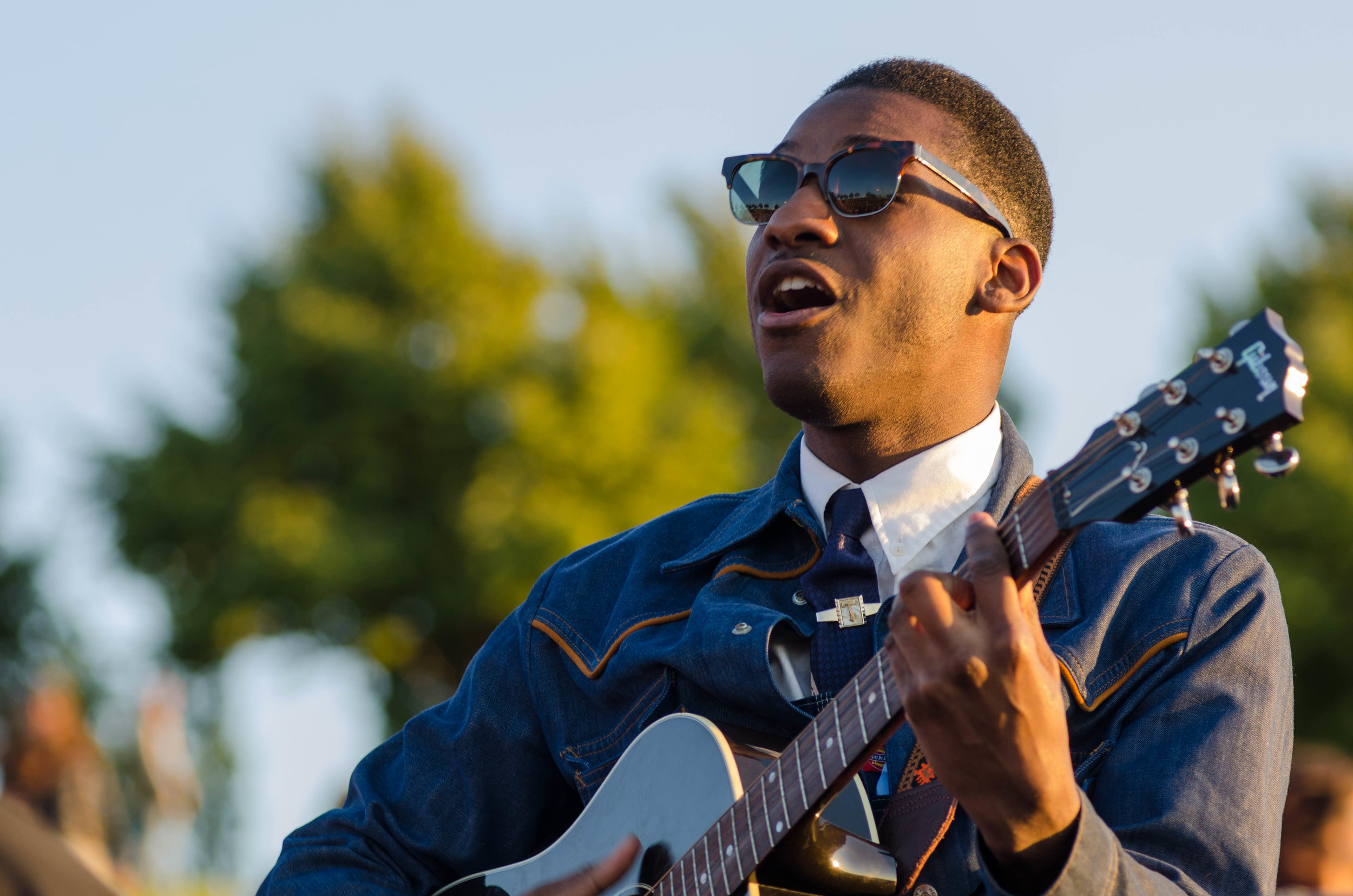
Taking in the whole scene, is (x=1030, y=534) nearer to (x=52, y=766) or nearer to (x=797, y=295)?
(x=797, y=295)

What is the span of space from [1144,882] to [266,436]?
20.9 meters

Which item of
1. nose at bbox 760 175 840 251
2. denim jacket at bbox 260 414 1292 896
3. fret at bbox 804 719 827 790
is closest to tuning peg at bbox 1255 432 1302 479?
denim jacket at bbox 260 414 1292 896

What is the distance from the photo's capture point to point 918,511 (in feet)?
8.59

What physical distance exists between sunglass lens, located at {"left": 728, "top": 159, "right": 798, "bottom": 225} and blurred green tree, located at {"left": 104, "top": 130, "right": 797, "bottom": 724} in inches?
661

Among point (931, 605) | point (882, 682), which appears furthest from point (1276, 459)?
point (882, 682)

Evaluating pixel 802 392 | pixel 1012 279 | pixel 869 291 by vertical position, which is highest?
pixel 1012 279

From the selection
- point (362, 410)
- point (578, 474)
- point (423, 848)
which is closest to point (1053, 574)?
point (423, 848)

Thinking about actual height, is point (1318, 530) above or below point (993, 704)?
above

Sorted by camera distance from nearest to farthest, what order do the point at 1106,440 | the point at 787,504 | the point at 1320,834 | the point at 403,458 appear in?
the point at 1106,440, the point at 787,504, the point at 1320,834, the point at 403,458

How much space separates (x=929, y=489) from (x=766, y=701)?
53 cm

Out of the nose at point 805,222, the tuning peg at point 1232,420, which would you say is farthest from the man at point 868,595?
the tuning peg at point 1232,420

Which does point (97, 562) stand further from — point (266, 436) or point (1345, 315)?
point (1345, 315)

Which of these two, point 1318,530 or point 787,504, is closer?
point 787,504

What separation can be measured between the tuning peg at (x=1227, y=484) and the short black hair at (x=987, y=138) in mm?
1270
